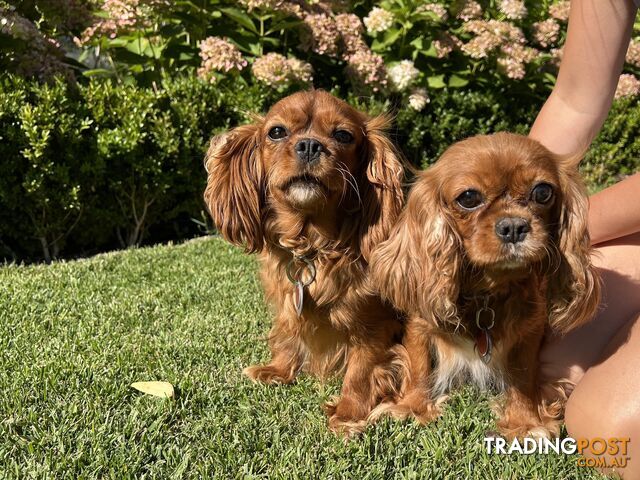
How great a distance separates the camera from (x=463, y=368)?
7.79 feet

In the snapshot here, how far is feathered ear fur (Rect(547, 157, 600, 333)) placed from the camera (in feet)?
6.78

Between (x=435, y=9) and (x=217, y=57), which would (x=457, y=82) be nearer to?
(x=435, y=9)

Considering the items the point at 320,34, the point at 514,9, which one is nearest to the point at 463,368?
the point at 320,34

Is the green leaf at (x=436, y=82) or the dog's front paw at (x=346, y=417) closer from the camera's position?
the dog's front paw at (x=346, y=417)

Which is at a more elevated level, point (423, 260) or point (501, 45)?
point (501, 45)

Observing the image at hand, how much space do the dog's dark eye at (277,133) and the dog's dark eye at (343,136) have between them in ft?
0.64

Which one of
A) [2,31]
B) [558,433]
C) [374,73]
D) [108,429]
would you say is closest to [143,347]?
[108,429]

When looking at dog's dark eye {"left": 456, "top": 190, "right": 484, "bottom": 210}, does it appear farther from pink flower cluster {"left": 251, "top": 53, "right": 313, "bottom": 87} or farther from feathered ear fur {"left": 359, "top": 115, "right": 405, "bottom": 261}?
pink flower cluster {"left": 251, "top": 53, "right": 313, "bottom": 87}

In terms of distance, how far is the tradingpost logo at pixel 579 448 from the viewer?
202 cm

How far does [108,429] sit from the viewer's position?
2.19m

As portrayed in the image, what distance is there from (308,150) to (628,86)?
5692 mm

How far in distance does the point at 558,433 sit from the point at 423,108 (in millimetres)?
4053

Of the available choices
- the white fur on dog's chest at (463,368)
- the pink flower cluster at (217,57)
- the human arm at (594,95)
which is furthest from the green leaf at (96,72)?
the white fur on dog's chest at (463,368)

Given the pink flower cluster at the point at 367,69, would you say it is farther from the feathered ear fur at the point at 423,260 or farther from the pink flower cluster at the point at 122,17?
the feathered ear fur at the point at 423,260
